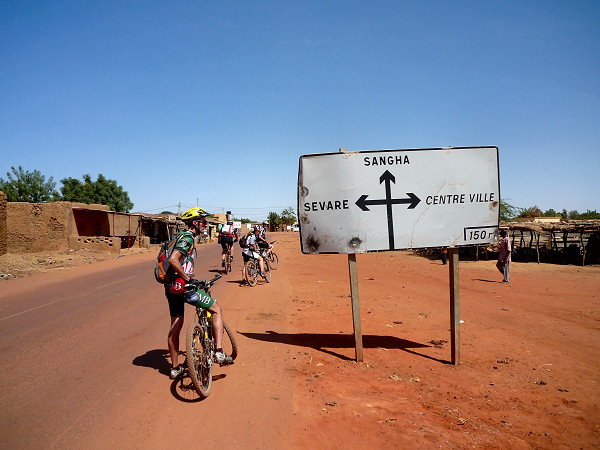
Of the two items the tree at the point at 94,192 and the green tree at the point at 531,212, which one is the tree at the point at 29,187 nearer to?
the tree at the point at 94,192

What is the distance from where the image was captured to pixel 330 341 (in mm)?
6844

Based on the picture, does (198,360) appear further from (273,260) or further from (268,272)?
(273,260)

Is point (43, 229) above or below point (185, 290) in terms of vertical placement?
above

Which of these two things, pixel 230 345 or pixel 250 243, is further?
pixel 250 243

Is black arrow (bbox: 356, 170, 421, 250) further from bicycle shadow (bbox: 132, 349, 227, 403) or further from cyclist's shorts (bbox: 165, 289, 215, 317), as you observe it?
bicycle shadow (bbox: 132, 349, 227, 403)

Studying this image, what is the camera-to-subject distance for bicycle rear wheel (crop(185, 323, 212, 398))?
165 inches

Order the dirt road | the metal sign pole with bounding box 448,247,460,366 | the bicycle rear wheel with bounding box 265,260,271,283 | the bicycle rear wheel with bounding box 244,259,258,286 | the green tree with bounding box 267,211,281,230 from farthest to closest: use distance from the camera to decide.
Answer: the green tree with bounding box 267,211,281,230 < the bicycle rear wheel with bounding box 265,260,271,283 < the bicycle rear wheel with bounding box 244,259,258,286 < the metal sign pole with bounding box 448,247,460,366 < the dirt road

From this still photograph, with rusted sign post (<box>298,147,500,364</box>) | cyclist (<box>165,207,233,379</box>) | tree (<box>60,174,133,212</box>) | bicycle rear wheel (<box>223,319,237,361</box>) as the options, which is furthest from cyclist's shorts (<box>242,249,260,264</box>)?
tree (<box>60,174,133,212</box>)

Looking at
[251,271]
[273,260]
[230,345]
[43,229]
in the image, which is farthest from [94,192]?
[230,345]

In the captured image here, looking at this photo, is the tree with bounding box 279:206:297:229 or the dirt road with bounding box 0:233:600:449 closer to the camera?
the dirt road with bounding box 0:233:600:449

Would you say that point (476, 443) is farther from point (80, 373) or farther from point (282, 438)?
point (80, 373)

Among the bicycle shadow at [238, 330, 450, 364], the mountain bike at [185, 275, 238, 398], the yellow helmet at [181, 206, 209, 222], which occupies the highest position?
the yellow helmet at [181, 206, 209, 222]

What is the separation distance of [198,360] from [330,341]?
9.92 feet

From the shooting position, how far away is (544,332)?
7754mm
